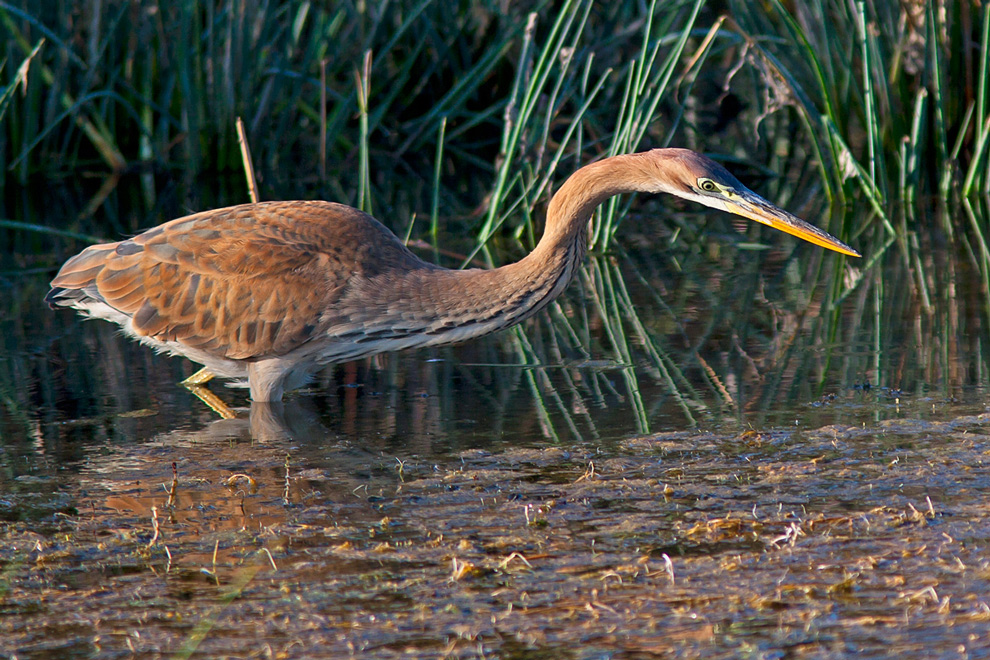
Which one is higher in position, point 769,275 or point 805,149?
point 805,149

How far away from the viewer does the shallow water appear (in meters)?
3.25

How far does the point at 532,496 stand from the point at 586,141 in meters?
6.38

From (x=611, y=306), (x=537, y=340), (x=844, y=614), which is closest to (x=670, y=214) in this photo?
(x=611, y=306)

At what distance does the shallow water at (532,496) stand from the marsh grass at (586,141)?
0.08m

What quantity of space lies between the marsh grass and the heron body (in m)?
0.62

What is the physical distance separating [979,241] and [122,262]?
5070 mm

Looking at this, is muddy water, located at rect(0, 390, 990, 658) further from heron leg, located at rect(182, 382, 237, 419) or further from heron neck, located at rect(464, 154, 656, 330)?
heron neck, located at rect(464, 154, 656, 330)

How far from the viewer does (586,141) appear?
10273mm

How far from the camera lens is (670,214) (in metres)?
9.88

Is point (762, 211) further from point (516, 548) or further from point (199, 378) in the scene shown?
point (199, 378)

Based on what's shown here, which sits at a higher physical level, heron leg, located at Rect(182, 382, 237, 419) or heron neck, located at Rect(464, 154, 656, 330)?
heron neck, located at Rect(464, 154, 656, 330)

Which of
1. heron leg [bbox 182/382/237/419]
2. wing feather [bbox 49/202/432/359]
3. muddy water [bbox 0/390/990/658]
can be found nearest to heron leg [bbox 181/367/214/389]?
heron leg [bbox 182/382/237/419]

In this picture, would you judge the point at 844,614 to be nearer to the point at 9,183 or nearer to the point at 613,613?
the point at 613,613

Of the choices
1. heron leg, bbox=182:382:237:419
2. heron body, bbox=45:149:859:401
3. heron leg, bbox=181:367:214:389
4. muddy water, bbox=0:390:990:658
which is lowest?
muddy water, bbox=0:390:990:658
